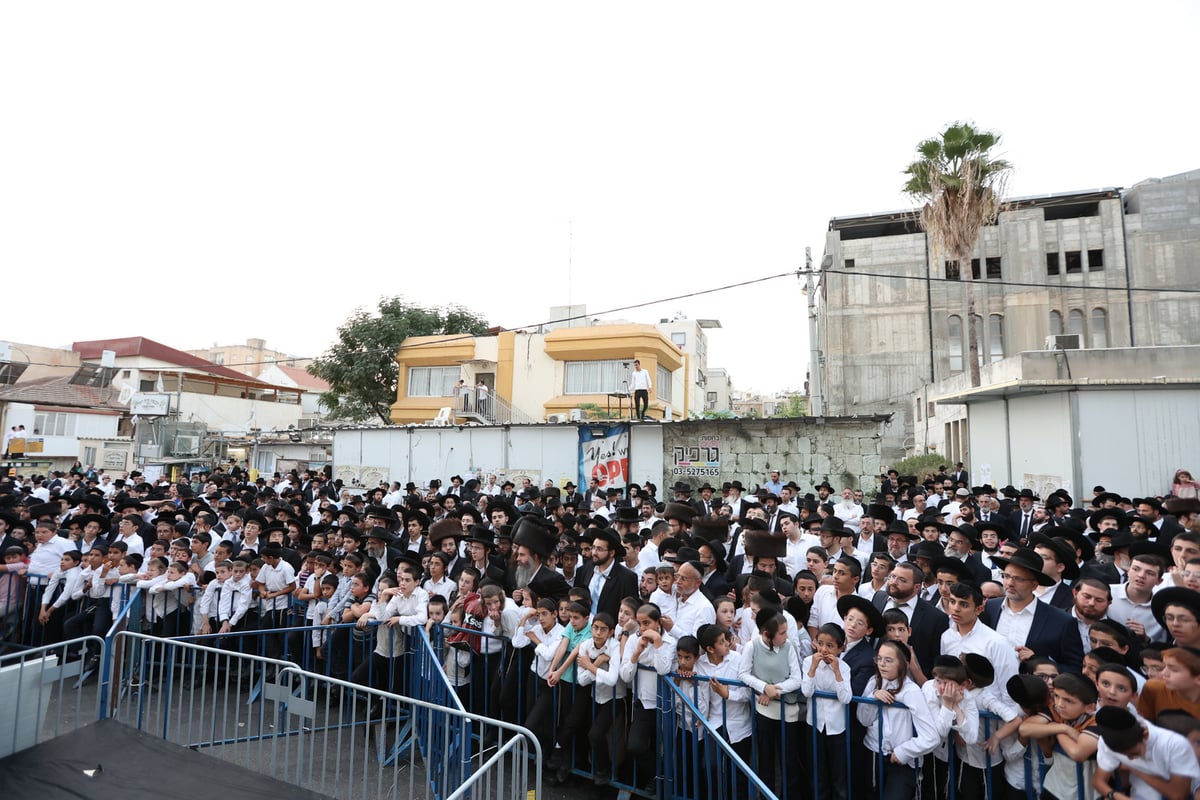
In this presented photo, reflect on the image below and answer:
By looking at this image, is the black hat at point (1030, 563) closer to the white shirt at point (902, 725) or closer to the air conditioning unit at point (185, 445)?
the white shirt at point (902, 725)

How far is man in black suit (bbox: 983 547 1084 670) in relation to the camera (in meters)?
4.40

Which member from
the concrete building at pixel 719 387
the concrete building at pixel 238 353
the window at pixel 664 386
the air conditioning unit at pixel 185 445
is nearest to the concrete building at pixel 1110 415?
the window at pixel 664 386

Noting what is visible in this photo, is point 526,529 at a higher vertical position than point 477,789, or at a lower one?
higher

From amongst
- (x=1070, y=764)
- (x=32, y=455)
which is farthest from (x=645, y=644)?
(x=32, y=455)

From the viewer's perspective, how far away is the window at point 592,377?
2841cm

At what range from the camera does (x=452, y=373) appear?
103 ft

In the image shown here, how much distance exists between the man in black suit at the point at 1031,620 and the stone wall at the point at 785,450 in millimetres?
11179

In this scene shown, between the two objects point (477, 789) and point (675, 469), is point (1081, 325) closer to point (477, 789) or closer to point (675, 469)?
point (675, 469)

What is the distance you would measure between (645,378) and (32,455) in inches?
1208

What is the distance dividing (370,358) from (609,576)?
29079mm

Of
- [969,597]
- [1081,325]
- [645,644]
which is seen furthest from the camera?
[1081,325]

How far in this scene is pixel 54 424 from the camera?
108 feet

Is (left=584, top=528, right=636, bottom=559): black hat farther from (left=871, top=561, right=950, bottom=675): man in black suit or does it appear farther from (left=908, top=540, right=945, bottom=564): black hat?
(left=908, top=540, right=945, bottom=564): black hat

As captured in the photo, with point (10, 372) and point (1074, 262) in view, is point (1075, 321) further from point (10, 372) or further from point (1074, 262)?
point (10, 372)
